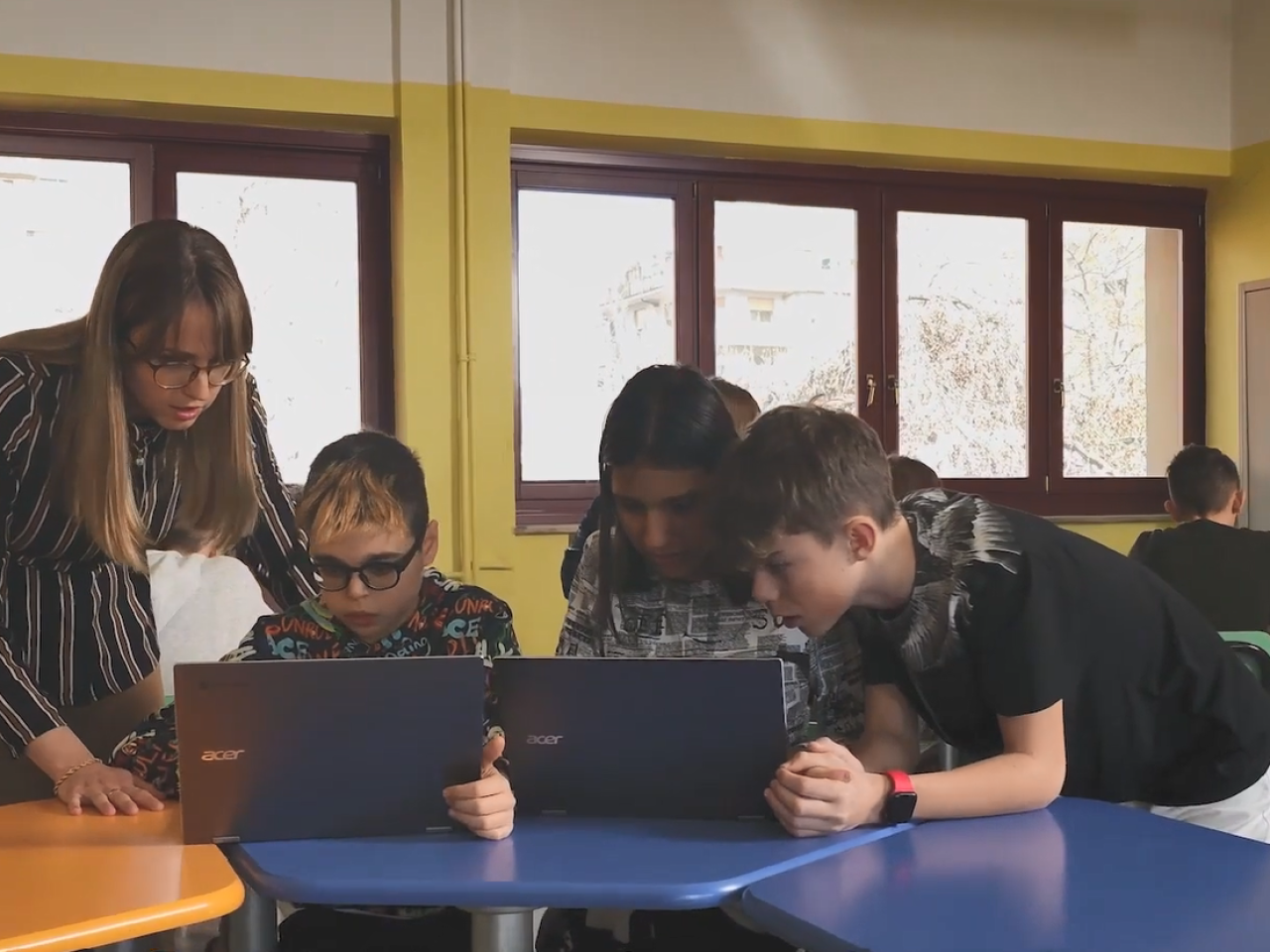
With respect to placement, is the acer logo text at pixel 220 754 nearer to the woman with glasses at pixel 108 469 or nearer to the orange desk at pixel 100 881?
the orange desk at pixel 100 881

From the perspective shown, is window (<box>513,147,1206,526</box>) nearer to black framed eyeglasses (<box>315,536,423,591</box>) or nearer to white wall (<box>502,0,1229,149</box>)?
white wall (<box>502,0,1229,149</box>)

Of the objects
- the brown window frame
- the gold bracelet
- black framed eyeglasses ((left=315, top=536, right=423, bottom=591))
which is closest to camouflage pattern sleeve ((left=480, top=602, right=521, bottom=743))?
black framed eyeglasses ((left=315, top=536, right=423, bottom=591))

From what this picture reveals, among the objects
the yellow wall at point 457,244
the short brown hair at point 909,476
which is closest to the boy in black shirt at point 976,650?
the short brown hair at point 909,476

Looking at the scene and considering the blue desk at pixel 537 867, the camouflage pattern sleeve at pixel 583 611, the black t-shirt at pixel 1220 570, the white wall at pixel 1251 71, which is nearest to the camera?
the blue desk at pixel 537 867

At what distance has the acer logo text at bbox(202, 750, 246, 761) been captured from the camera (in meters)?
1.49

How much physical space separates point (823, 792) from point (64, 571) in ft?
4.22

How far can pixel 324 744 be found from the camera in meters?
1.50

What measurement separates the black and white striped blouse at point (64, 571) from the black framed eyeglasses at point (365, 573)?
16.0 inches

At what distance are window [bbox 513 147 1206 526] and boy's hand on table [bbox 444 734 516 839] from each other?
254 centimetres

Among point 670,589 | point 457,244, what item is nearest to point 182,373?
point 670,589

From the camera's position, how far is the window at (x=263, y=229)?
3.62 m

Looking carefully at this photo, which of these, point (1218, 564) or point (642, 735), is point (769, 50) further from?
point (642, 735)

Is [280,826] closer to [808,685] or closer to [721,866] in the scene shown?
[721,866]

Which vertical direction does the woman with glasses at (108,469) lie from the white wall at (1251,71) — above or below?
below
